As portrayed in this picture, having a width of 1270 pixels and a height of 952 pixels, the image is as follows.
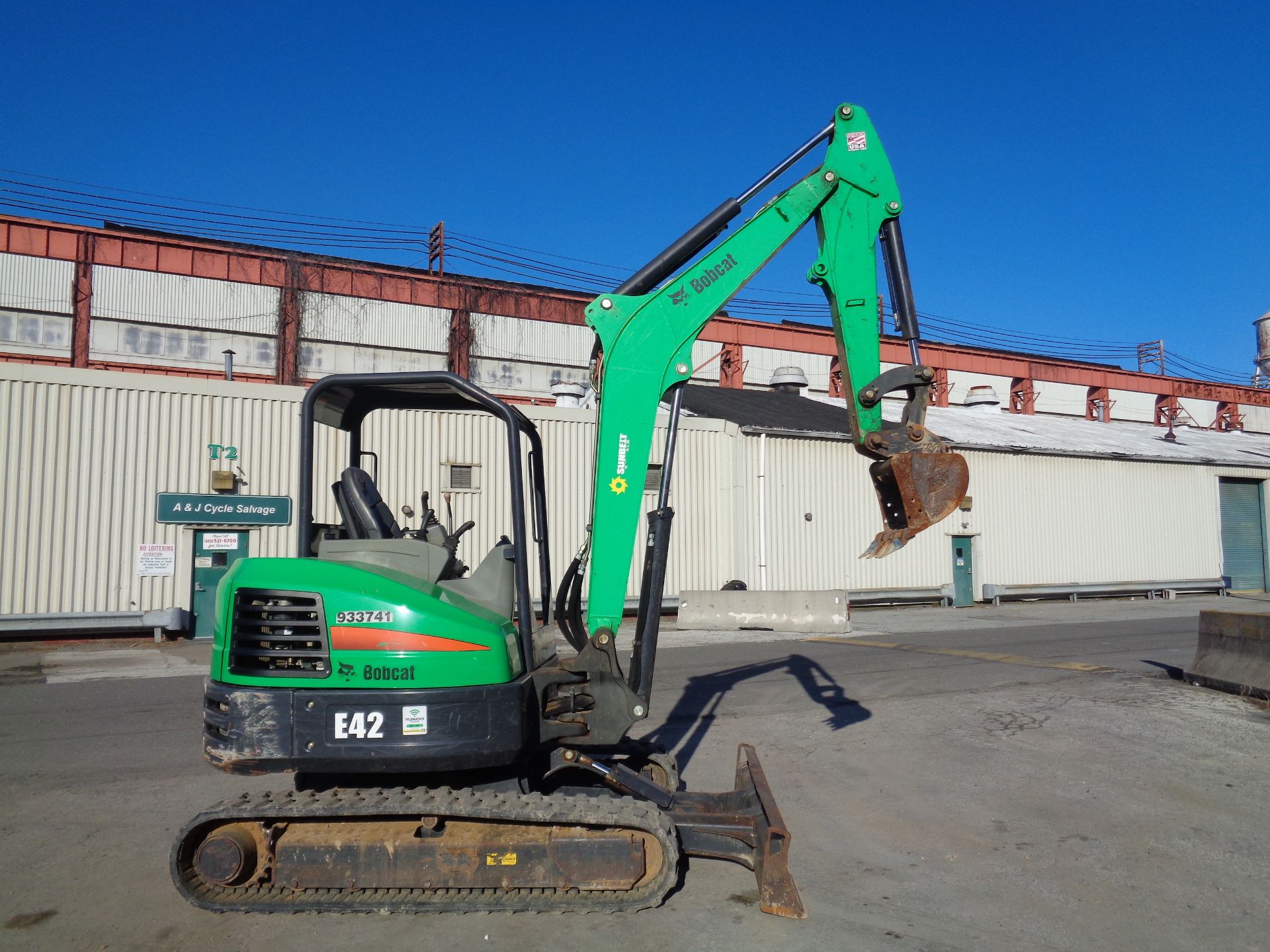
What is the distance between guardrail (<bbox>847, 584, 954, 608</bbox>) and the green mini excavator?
19208 mm

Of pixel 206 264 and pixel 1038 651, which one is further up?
pixel 206 264

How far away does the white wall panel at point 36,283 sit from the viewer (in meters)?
29.5

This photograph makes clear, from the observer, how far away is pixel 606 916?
4438mm

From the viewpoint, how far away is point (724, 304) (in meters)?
5.45

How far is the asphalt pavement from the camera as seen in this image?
14.0 ft

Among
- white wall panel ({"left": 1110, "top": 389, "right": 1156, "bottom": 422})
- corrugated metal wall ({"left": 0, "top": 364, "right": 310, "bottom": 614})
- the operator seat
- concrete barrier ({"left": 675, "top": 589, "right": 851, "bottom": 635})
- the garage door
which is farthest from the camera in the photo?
white wall panel ({"left": 1110, "top": 389, "right": 1156, "bottom": 422})

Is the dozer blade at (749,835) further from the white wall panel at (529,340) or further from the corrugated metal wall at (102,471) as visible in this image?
the white wall panel at (529,340)

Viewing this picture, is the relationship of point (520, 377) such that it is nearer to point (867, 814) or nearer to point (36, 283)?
point (36, 283)

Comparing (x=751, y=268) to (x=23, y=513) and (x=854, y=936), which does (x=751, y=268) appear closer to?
(x=854, y=936)

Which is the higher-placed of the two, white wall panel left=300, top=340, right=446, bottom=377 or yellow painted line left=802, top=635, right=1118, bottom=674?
white wall panel left=300, top=340, right=446, bottom=377

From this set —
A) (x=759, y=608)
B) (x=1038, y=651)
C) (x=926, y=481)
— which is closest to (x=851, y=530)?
(x=759, y=608)

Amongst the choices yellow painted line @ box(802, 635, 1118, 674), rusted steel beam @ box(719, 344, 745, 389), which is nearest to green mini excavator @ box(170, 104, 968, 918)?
yellow painted line @ box(802, 635, 1118, 674)

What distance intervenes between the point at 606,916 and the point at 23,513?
16.9 metres

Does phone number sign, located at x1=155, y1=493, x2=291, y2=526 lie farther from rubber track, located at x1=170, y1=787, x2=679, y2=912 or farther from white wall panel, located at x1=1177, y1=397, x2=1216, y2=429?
white wall panel, located at x1=1177, y1=397, x2=1216, y2=429
